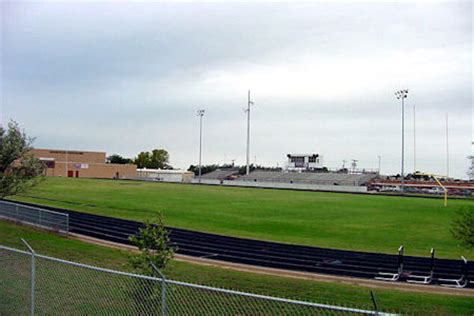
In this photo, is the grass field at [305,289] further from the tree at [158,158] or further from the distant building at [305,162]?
the tree at [158,158]

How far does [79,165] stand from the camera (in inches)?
5079

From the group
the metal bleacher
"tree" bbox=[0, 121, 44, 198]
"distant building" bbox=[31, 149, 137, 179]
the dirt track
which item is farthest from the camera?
"distant building" bbox=[31, 149, 137, 179]

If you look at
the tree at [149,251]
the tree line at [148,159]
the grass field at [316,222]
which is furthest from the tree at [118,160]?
the tree at [149,251]

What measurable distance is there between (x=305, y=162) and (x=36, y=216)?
109 meters

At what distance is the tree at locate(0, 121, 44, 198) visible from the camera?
2377 centimetres

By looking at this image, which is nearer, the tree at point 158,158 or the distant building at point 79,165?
the distant building at point 79,165

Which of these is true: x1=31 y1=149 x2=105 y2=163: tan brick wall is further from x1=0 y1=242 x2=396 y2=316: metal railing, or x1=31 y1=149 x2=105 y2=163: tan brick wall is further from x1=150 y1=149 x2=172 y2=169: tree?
x1=0 y1=242 x2=396 y2=316: metal railing

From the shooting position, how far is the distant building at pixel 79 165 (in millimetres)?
124688

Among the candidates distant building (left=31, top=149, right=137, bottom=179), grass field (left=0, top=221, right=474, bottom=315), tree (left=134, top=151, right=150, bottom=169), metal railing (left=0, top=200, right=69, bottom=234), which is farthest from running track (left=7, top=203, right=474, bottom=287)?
tree (left=134, top=151, right=150, bottom=169)

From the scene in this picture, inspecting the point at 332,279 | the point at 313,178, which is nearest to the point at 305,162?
the point at 313,178

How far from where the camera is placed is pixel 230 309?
11.0m

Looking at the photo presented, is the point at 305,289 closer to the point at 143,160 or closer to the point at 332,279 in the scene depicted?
the point at 332,279

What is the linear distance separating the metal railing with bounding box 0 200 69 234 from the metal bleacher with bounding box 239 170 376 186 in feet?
285

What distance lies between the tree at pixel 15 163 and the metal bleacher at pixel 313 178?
300 ft
